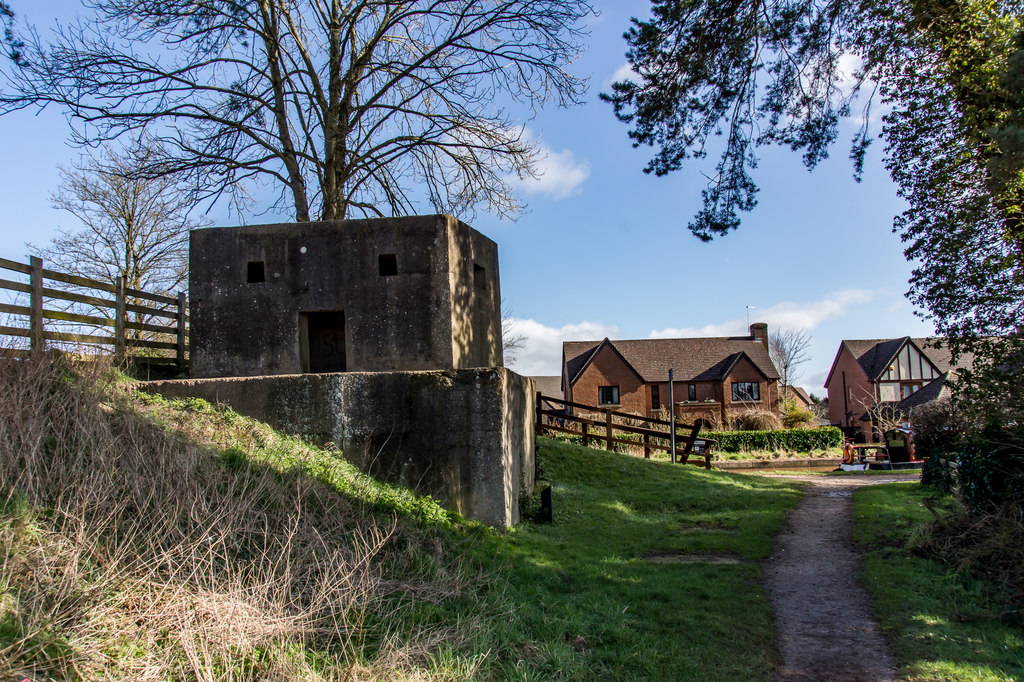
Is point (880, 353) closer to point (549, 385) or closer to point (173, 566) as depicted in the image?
point (549, 385)

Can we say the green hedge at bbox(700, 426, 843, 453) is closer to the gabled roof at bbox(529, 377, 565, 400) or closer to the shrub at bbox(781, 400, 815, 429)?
the shrub at bbox(781, 400, 815, 429)

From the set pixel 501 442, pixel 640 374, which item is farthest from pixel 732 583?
pixel 640 374

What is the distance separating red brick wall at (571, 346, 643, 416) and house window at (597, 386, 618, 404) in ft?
0.63

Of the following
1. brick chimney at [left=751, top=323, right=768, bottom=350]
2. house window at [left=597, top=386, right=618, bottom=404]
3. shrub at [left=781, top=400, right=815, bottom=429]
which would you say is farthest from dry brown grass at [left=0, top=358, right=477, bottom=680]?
brick chimney at [left=751, top=323, right=768, bottom=350]

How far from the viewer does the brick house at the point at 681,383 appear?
133 ft

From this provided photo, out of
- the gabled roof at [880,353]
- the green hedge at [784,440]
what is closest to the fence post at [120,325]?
the green hedge at [784,440]

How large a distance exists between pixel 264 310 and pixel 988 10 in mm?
11056

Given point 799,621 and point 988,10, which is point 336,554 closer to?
point 799,621

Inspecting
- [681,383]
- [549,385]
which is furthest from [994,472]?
[549,385]

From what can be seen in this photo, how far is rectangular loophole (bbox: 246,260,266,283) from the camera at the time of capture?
34.6ft

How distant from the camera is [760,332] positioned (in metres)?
45.6

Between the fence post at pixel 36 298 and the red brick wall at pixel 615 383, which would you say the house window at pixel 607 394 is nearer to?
the red brick wall at pixel 615 383

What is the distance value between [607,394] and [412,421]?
32.8m

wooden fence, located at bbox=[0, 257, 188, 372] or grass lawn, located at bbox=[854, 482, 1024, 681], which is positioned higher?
wooden fence, located at bbox=[0, 257, 188, 372]
